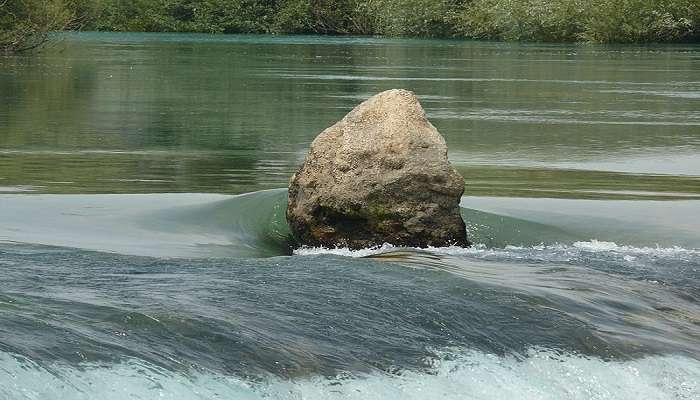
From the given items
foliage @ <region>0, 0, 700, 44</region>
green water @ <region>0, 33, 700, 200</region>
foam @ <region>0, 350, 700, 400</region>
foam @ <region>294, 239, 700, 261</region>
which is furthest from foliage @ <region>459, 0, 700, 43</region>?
foam @ <region>0, 350, 700, 400</region>

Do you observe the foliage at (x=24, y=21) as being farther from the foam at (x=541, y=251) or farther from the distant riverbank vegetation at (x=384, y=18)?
the foam at (x=541, y=251)

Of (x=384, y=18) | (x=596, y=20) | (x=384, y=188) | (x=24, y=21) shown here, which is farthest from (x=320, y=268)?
(x=384, y=18)

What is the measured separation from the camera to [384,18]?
78.8 m

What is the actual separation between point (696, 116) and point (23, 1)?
1060 inches

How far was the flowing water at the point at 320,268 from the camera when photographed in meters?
7.45

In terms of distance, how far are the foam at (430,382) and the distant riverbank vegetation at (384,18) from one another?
126 feet

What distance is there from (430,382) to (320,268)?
8.57 feet

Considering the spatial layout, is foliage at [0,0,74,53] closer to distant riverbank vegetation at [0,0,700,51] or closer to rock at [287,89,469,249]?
distant riverbank vegetation at [0,0,700,51]

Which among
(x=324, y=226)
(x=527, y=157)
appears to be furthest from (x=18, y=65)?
(x=324, y=226)

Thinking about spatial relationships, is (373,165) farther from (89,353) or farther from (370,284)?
(89,353)

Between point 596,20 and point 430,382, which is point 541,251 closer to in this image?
point 430,382

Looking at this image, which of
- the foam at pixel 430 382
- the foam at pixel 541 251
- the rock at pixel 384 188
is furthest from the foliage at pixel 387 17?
the foam at pixel 430 382

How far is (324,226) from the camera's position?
38.9ft

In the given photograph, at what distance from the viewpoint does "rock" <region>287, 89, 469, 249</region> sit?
11680 millimetres
